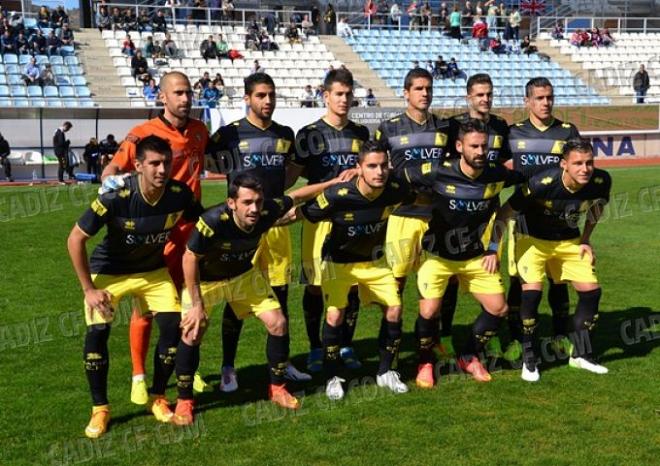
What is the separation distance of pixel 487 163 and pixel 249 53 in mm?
28508

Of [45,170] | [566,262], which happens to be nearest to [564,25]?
[45,170]

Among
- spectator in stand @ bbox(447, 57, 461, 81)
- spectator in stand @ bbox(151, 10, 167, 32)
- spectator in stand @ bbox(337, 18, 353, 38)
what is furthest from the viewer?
spectator in stand @ bbox(337, 18, 353, 38)

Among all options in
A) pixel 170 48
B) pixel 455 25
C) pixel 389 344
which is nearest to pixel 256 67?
pixel 170 48

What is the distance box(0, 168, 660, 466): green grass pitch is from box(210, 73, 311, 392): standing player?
1.42ft

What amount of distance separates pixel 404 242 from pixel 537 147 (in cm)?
160

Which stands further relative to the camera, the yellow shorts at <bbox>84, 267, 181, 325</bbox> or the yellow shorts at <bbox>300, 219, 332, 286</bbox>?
the yellow shorts at <bbox>300, 219, 332, 286</bbox>

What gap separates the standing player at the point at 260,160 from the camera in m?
6.42

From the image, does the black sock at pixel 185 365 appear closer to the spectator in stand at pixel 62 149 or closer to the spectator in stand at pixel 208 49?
the spectator in stand at pixel 62 149

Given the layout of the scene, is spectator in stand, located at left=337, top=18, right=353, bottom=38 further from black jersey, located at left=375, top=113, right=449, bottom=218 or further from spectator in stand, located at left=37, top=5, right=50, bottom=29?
black jersey, located at left=375, top=113, right=449, bottom=218

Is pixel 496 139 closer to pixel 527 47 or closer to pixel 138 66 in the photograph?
pixel 138 66

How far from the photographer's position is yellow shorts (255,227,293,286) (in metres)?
6.69

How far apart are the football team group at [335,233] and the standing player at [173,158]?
0.01m

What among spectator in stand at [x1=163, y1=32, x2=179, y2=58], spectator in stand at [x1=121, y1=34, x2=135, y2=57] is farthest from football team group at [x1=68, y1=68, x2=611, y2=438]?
spectator in stand at [x1=163, y1=32, x2=179, y2=58]

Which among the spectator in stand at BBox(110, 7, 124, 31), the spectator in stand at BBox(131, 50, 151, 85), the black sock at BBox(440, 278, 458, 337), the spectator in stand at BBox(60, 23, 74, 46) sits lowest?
the black sock at BBox(440, 278, 458, 337)
